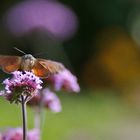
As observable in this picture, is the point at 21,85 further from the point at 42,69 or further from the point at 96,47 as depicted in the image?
the point at 96,47

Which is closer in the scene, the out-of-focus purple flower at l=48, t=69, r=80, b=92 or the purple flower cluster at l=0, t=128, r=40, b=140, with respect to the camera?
the purple flower cluster at l=0, t=128, r=40, b=140

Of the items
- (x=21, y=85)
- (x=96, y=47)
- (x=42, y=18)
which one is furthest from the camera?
(x=96, y=47)

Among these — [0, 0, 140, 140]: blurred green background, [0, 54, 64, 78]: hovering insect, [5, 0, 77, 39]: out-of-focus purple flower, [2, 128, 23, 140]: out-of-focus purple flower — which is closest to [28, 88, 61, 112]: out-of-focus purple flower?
[2, 128, 23, 140]: out-of-focus purple flower

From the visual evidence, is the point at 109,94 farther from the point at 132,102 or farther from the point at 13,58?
the point at 13,58

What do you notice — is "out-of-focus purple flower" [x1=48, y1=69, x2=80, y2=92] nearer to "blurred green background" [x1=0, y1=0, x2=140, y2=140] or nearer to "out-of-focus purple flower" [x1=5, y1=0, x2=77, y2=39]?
"blurred green background" [x1=0, y1=0, x2=140, y2=140]

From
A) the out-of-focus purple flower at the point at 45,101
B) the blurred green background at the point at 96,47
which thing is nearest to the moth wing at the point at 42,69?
the out-of-focus purple flower at the point at 45,101

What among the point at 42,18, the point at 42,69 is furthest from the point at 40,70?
the point at 42,18

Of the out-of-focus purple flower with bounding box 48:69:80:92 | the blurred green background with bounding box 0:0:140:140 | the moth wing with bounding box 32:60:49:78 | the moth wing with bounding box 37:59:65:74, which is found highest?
the blurred green background with bounding box 0:0:140:140
